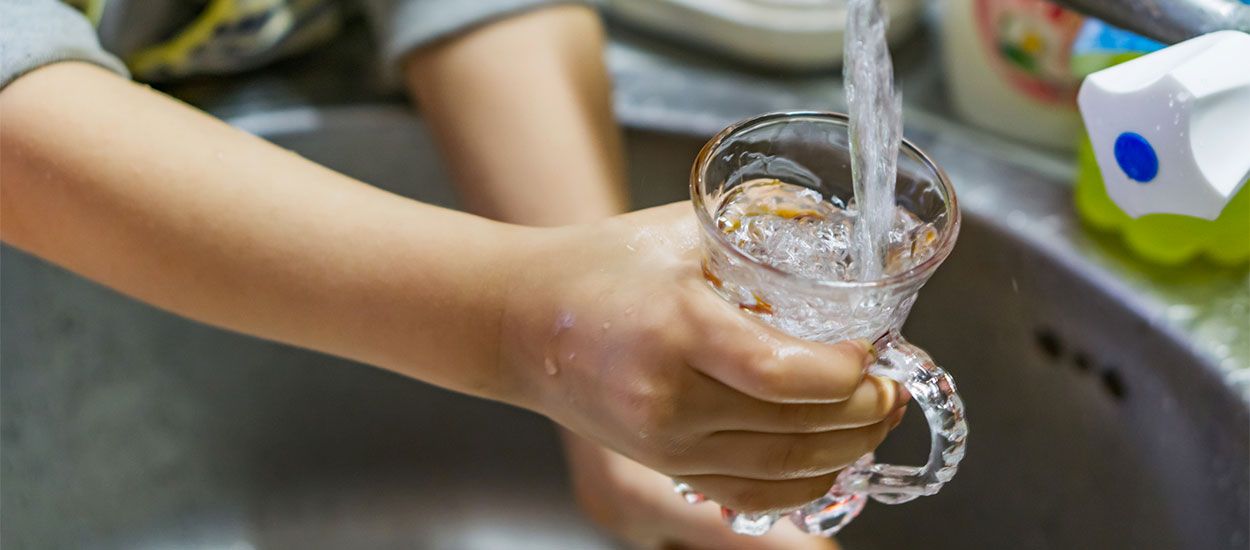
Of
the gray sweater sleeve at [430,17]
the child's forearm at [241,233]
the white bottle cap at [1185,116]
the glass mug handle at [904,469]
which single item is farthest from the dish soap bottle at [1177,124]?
the gray sweater sleeve at [430,17]

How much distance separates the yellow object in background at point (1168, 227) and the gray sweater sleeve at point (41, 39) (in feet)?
1.51

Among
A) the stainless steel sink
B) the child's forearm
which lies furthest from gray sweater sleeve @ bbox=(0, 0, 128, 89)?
the stainless steel sink

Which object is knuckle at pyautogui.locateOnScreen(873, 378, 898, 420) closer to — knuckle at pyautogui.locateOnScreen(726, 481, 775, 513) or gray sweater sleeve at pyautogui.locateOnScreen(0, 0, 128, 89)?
knuckle at pyautogui.locateOnScreen(726, 481, 775, 513)

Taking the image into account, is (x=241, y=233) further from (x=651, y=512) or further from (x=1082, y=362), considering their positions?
(x=1082, y=362)

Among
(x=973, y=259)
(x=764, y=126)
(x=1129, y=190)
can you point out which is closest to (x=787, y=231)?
(x=764, y=126)

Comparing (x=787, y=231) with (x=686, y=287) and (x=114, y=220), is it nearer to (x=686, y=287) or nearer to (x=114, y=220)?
(x=686, y=287)

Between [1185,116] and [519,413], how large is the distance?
445mm

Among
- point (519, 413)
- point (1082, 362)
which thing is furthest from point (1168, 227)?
point (519, 413)

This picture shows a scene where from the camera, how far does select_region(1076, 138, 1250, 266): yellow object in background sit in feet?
1.74

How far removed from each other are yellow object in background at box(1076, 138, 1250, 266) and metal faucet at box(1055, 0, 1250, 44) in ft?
0.31

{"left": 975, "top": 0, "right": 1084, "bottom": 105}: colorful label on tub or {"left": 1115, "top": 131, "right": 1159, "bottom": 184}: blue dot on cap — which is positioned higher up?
{"left": 1115, "top": 131, "right": 1159, "bottom": 184}: blue dot on cap

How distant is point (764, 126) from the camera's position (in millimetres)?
399

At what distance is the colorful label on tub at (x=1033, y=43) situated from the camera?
61 cm

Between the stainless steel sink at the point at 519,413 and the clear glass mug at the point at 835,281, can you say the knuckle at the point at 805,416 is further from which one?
the stainless steel sink at the point at 519,413
